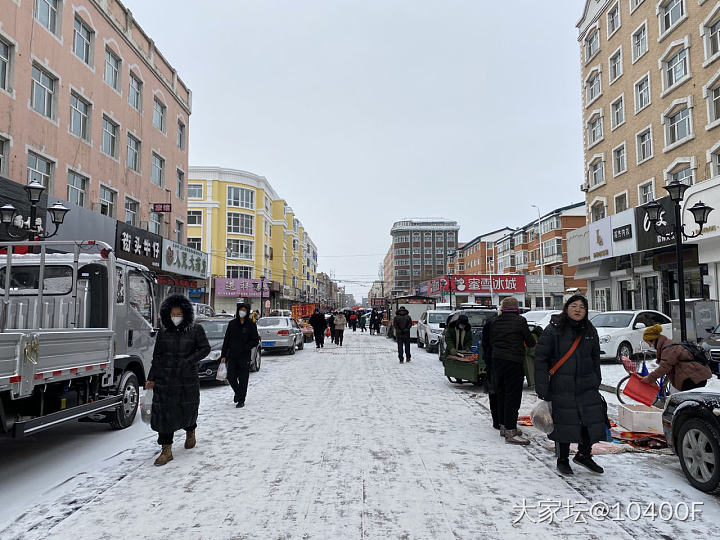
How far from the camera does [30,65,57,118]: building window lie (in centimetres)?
1698

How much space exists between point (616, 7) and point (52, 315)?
3106 cm

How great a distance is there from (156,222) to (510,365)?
24.6 m

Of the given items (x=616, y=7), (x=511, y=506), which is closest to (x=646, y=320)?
(x=511, y=506)

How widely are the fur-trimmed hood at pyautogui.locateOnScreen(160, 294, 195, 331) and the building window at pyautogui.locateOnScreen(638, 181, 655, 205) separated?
23701mm

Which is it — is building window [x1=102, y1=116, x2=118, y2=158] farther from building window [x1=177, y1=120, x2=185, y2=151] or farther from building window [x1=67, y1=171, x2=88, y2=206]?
building window [x1=177, y1=120, x2=185, y2=151]

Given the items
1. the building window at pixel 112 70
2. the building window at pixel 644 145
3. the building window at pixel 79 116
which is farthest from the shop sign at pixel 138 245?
the building window at pixel 644 145

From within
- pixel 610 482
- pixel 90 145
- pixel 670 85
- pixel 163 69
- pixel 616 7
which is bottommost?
pixel 610 482

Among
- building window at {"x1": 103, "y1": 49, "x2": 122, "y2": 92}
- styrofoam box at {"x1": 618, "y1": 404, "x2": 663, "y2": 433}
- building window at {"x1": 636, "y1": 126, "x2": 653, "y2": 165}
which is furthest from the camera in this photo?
building window at {"x1": 636, "y1": 126, "x2": 653, "y2": 165}

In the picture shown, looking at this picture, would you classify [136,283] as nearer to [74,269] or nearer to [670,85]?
[74,269]

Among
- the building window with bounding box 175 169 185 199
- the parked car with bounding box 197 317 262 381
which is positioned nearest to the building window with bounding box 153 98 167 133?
the building window with bounding box 175 169 185 199

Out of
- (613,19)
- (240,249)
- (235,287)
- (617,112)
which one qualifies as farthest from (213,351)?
(240,249)

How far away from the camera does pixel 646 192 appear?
79.5 ft

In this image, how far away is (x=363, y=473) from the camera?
4.93 metres

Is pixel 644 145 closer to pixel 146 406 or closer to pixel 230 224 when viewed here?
pixel 146 406
